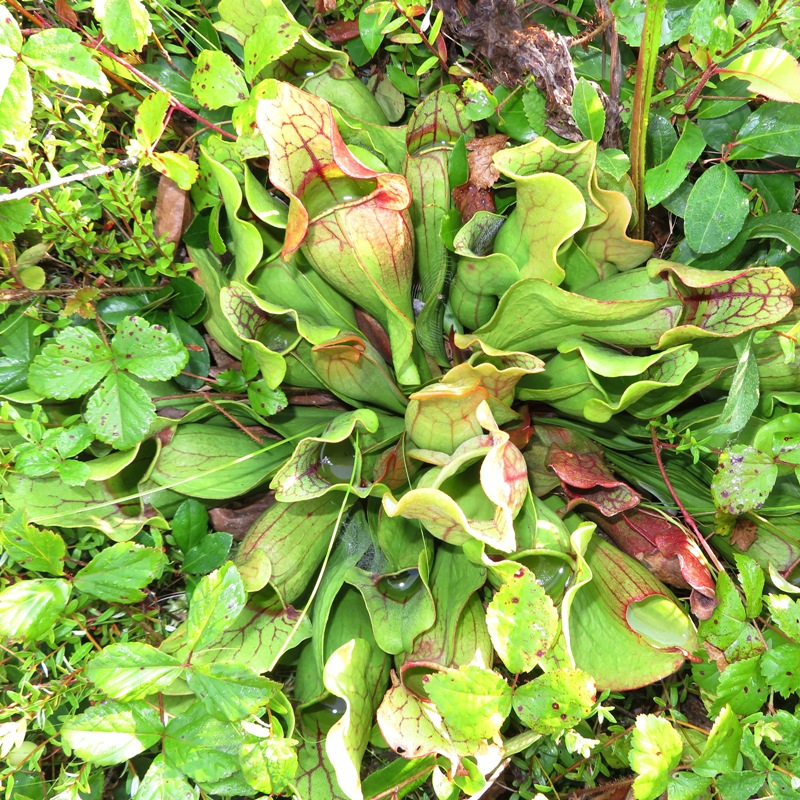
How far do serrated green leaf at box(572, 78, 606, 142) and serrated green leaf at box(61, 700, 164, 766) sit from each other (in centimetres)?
120

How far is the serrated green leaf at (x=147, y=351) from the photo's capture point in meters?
1.15

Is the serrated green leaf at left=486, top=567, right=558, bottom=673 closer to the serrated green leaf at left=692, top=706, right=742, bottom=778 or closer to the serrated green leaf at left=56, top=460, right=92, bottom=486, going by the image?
the serrated green leaf at left=692, top=706, right=742, bottom=778

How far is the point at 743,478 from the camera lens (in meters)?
1.06

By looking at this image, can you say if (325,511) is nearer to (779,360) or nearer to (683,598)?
(683,598)

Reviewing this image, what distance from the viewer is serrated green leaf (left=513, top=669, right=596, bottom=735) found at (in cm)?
97

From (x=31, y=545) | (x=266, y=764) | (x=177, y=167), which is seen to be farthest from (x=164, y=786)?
(x=177, y=167)

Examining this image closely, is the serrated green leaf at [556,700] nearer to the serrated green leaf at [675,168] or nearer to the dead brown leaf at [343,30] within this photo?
the serrated green leaf at [675,168]

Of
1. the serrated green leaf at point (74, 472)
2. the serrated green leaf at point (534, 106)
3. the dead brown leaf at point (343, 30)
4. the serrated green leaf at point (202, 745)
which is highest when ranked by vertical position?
the dead brown leaf at point (343, 30)

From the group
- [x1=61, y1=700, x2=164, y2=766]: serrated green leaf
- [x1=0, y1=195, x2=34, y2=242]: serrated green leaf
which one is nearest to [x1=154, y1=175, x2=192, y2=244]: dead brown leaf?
[x1=0, y1=195, x2=34, y2=242]: serrated green leaf

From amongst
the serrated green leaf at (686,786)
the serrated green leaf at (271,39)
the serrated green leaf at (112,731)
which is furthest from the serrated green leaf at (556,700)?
the serrated green leaf at (271,39)

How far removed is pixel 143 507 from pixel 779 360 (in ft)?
3.73

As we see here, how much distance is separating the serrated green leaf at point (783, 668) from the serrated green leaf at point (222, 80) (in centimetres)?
128

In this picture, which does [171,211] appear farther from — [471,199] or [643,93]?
[643,93]

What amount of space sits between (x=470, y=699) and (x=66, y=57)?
120cm
